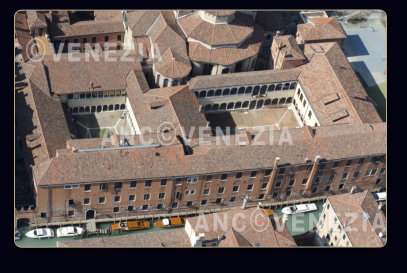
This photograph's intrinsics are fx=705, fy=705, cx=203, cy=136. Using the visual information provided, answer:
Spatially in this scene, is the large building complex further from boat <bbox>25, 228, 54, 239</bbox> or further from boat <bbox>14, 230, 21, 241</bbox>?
boat <bbox>14, 230, 21, 241</bbox>

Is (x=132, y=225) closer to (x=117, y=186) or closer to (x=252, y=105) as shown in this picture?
(x=117, y=186)

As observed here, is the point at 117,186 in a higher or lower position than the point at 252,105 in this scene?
A: lower

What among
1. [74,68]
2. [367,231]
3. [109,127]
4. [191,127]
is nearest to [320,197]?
[367,231]

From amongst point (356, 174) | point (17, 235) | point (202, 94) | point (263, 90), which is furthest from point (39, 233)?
point (356, 174)

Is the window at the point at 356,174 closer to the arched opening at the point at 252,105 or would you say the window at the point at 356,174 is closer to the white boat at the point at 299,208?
the white boat at the point at 299,208

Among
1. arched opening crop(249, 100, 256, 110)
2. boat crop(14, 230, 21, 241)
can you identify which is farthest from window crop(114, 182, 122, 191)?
arched opening crop(249, 100, 256, 110)

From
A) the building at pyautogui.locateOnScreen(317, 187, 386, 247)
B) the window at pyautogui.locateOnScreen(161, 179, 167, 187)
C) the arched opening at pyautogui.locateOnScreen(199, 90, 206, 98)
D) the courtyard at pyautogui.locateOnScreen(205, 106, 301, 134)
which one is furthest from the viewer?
the courtyard at pyautogui.locateOnScreen(205, 106, 301, 134)
